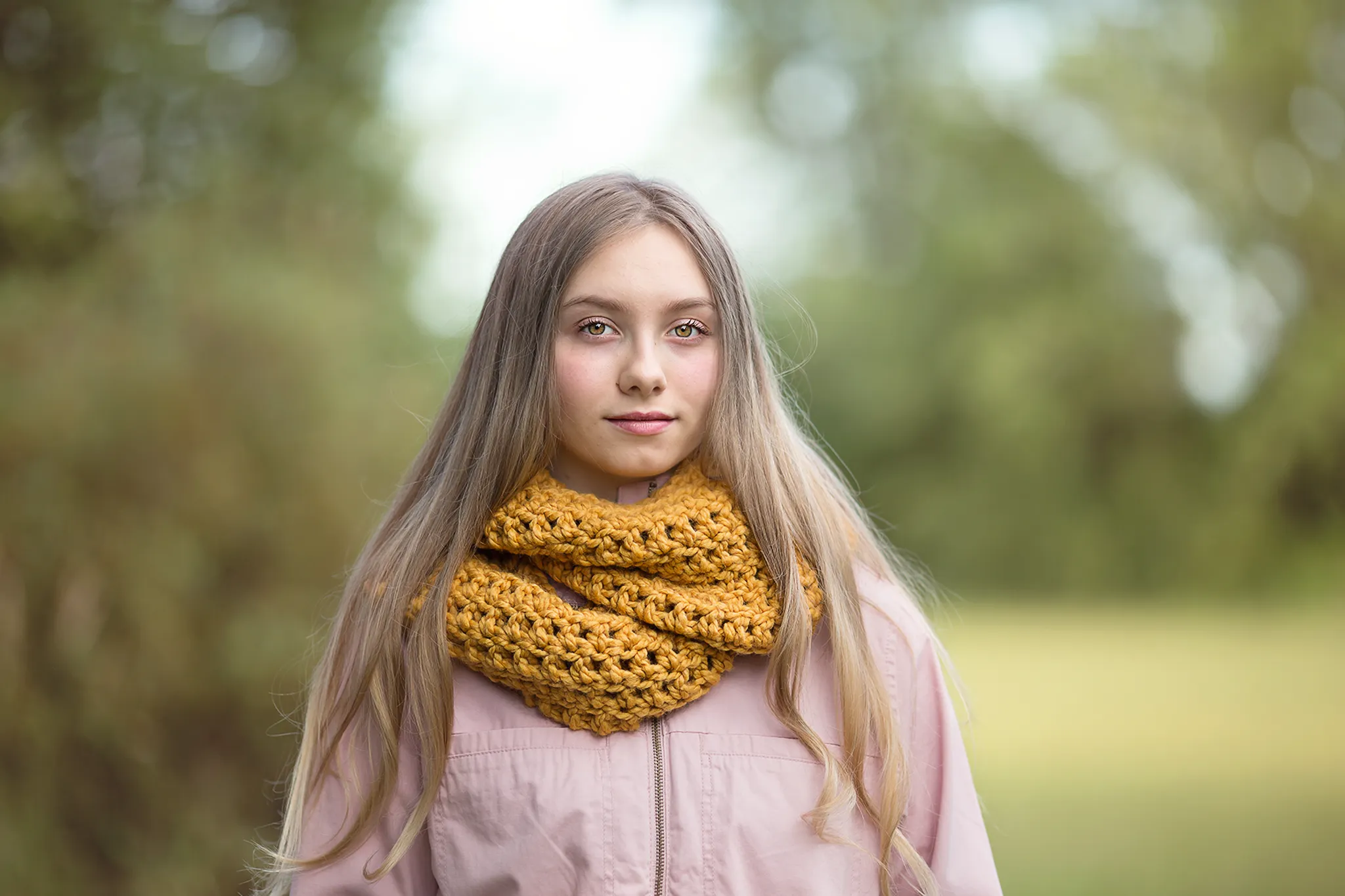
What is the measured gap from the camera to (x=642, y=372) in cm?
161

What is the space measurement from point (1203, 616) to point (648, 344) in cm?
806

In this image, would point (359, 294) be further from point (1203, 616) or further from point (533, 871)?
point (1203, 616)

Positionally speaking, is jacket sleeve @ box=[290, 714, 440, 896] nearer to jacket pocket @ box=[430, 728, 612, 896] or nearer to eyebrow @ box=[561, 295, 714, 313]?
jacket pocket @ box=[430, 728, 612, 896]

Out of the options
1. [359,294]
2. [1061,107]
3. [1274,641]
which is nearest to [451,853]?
[359,294]

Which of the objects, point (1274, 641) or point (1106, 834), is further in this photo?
point (1274, 641)

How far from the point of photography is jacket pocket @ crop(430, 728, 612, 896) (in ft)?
5.10

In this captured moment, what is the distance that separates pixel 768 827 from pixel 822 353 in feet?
29.6

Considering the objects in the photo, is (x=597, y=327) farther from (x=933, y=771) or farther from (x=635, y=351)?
(x=933, y=771)

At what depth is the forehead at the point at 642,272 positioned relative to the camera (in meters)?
1.64

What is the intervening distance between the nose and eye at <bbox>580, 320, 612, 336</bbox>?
0.04 metres

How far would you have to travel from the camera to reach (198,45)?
13.0 ft

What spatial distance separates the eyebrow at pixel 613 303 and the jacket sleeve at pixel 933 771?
492 mm

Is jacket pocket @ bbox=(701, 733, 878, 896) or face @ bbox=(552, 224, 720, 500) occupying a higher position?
face @ bbox=(552, 224, 720, 500)

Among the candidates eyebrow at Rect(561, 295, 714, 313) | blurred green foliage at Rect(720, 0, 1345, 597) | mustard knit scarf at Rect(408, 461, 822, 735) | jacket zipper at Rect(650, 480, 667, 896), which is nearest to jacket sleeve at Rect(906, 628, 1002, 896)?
mustard knit scarf at Rect(408, 461, 822, 735)
